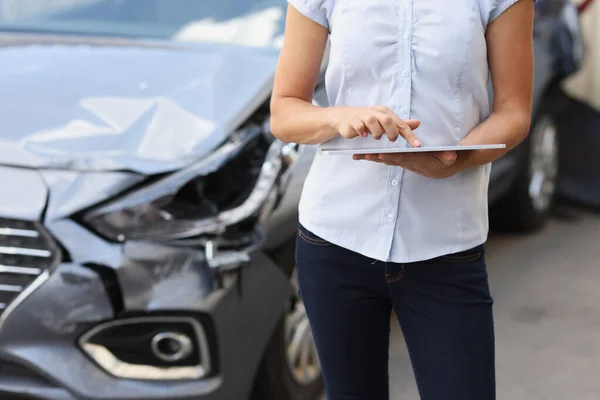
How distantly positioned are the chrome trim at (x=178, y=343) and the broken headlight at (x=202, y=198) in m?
0.27

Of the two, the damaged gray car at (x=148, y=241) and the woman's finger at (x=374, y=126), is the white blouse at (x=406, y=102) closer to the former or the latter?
the woman's finger at (x=374, y=126)

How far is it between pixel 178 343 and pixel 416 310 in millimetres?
985

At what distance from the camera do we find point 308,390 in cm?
301

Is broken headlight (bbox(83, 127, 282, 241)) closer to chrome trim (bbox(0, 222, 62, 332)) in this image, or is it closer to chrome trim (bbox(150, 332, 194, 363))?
chrome trim (bbox(0, 222, 62, 332))

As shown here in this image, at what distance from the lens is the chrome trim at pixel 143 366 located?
2.51 metres

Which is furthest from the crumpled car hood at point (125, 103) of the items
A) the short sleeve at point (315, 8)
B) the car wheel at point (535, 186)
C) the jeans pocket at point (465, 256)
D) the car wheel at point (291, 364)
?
the car wheel at point (535, 186)

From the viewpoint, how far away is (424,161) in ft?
5.18

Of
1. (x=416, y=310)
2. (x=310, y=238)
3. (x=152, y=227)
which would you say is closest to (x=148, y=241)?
(x=152, y=227)

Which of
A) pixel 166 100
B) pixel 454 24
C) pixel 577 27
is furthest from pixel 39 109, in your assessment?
pixel 577 27

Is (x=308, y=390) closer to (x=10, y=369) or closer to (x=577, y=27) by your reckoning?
(x=10, y=369)

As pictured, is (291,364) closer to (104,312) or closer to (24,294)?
(104,312)

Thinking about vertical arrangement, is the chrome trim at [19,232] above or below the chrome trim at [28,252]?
above

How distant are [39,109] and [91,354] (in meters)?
0.79

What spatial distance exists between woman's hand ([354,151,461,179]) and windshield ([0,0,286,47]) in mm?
1769
